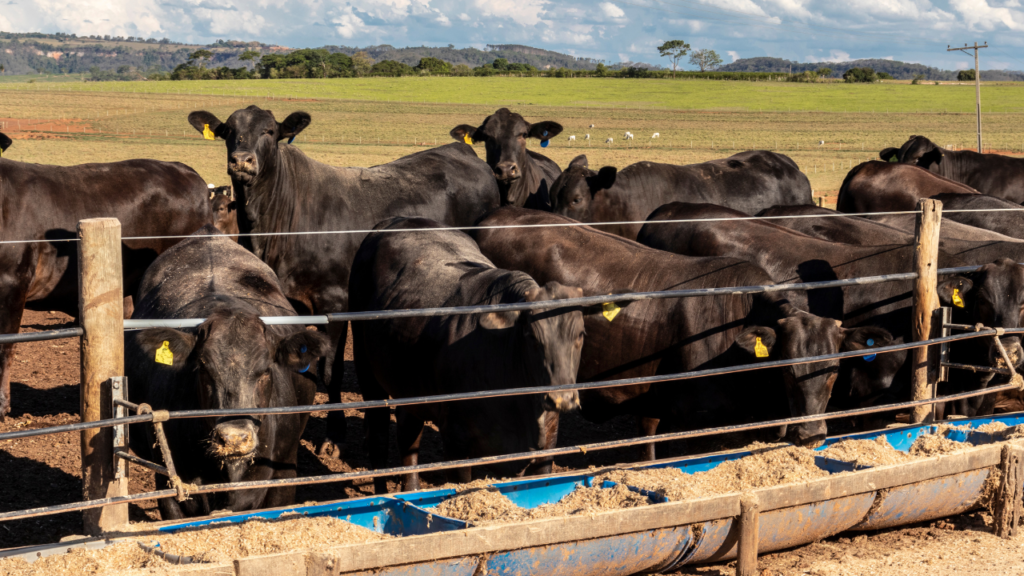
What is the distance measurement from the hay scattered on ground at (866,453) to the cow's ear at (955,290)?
1.53 m

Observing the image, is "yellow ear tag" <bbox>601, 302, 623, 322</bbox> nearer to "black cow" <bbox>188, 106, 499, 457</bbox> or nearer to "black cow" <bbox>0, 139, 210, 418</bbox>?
"black cow" <bbox>188, 106, 499, 457</bbox>

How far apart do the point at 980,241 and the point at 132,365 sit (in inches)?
253

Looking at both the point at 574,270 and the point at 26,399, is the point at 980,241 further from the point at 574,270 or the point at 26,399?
the point at 26,399

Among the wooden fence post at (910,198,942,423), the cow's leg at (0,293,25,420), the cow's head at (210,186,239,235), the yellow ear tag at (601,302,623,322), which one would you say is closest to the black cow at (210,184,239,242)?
the cow's head at (210,186,239,235)

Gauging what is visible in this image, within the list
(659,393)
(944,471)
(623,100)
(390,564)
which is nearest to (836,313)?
(659,393)

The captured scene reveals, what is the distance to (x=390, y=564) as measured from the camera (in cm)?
340

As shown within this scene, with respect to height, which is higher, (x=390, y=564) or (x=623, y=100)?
(x=623, y=100)

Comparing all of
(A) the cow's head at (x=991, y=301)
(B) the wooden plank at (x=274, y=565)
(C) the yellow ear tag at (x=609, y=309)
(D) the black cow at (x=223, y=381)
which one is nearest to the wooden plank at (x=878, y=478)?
(C) the yellow ear tag at (x=609, y=309)

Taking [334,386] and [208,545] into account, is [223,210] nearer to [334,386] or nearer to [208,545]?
[334,386]

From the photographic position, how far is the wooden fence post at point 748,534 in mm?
4020

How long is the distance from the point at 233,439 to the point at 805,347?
3346 mm

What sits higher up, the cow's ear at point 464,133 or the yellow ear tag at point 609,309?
the cow's ear at point 464,133

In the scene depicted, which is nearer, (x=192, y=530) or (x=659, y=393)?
(x=192, y=530)

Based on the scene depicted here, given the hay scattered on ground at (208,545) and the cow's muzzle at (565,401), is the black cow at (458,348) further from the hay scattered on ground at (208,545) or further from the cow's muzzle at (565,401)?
Result: the hay scattered on ground at (208,545)
